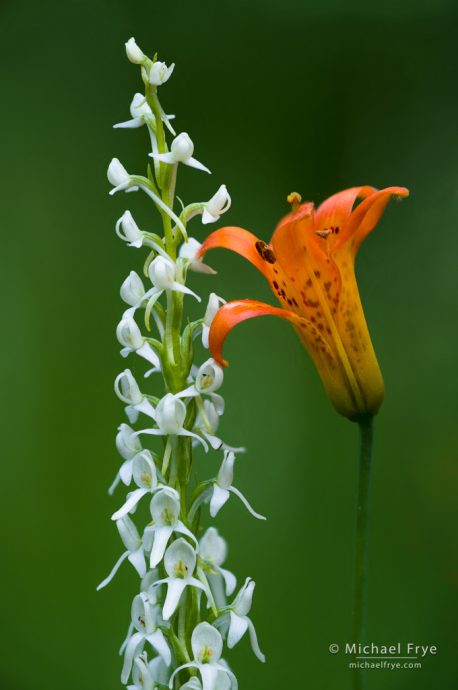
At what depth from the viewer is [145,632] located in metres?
0.55

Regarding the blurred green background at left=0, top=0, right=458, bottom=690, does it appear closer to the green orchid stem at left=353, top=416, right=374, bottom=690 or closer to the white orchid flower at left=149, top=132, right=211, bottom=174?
the green orchid stem at left=353, top=416, right=374, bottom=690

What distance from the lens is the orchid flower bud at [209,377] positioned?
0.55 m

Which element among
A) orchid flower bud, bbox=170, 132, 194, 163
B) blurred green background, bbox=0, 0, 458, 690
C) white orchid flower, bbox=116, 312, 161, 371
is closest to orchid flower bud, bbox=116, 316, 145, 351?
white orchid flower, bbox=116, 312, 161, 371

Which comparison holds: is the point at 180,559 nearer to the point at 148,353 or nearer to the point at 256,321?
the point at 148,353

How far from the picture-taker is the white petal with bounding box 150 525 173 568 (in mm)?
526

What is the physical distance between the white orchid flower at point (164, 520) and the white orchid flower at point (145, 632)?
0.03 m

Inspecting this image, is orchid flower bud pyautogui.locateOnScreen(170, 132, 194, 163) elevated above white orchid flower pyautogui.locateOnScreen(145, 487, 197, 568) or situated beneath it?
elevated above

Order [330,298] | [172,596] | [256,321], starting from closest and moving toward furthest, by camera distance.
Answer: [172,596] < [330,298] < [256,321]

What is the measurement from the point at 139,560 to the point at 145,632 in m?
0.04

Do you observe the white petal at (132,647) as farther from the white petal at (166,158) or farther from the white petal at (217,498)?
the white petal at (166,158)

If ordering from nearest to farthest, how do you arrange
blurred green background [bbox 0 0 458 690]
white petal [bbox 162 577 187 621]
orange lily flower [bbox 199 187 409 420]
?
1. white petal [bbox 162 577 187 621]
2. orange lily flower [bbox 199 187 409 420]
3. blurred green background [bbox 0 0 458 690]

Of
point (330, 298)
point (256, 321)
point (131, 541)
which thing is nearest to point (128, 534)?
point (131, 541)

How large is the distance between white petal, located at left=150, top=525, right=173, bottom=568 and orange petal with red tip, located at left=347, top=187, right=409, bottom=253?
0.78ft

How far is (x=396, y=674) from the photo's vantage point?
1182 millimetres
